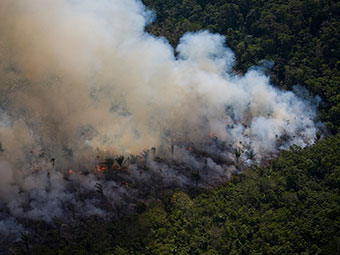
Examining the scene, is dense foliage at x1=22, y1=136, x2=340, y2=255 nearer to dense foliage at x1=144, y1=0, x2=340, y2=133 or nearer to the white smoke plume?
the white smoke plume

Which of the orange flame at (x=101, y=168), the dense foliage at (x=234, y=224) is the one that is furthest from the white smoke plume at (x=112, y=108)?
the dense foliage at (x=234, y=224)

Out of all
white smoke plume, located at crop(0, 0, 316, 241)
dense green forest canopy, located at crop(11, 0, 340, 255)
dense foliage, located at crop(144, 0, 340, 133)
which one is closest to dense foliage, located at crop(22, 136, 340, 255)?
dense green forest canopy, located at crop(11, 0, 340, 255)

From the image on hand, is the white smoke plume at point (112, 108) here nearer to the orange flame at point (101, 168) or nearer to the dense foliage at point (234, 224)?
the orange flame at point (101, 168)

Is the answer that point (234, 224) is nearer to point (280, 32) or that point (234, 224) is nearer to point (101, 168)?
point (101, 168)

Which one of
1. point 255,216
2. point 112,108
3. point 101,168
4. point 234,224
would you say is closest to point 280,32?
point 112,108

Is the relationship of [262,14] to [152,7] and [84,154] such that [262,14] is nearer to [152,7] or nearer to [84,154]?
[152,7]
